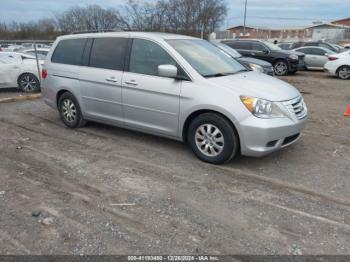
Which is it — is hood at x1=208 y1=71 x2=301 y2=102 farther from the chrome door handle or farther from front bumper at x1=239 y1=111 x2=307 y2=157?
the chrome door handle

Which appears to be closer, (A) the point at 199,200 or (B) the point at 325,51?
(A) the point at 199,200

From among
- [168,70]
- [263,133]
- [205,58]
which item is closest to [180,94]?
[168,70]

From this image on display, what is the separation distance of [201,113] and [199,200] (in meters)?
1.37

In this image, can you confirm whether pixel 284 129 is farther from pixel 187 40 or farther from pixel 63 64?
pixel 63 64

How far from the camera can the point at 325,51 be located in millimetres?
17688

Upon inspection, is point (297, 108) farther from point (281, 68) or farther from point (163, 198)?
point (281, 68)

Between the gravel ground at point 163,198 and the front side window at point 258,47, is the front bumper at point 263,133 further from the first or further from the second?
the front side window at point 258,47

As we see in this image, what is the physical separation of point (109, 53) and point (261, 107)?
271cm

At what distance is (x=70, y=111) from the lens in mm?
6402

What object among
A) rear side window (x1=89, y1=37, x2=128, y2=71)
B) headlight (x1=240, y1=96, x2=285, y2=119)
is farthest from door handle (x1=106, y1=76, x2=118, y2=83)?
headlight (x1=240, y1=96, x2=285, y2=119)

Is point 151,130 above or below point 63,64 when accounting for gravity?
below

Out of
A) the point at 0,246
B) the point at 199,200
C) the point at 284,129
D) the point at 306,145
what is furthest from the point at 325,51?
the point at 0,246

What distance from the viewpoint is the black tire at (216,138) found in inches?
175

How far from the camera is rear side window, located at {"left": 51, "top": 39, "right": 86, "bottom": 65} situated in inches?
239
